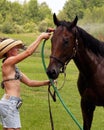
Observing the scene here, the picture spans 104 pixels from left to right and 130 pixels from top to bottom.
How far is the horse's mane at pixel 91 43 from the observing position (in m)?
4.46

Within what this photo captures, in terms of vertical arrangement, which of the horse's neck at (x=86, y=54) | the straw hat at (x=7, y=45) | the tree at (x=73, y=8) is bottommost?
the tree at (x=73, y=8)

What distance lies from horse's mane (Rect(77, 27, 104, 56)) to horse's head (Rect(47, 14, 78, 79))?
0.69 ft

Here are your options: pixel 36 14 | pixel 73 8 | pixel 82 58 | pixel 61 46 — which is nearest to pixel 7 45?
pixel 61 46

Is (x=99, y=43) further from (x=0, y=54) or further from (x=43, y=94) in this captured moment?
(x=43, y=94)

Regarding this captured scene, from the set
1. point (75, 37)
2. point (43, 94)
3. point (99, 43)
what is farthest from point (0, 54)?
point (43, 94)

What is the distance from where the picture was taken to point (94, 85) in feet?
15.6

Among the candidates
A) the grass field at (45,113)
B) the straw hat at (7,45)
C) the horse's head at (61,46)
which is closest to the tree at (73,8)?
the grass field at (45,113)

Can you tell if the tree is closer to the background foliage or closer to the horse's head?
the background foliage

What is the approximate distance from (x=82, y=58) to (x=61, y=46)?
21.5 inches

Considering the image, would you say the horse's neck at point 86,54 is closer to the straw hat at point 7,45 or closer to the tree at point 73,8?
the straw hat at point 7,45

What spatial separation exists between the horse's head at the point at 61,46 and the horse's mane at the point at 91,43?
0.21 metres

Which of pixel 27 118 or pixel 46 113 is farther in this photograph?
pixel 46 113

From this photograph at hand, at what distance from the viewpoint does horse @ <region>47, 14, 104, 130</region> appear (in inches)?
163

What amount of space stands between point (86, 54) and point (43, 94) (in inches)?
268
